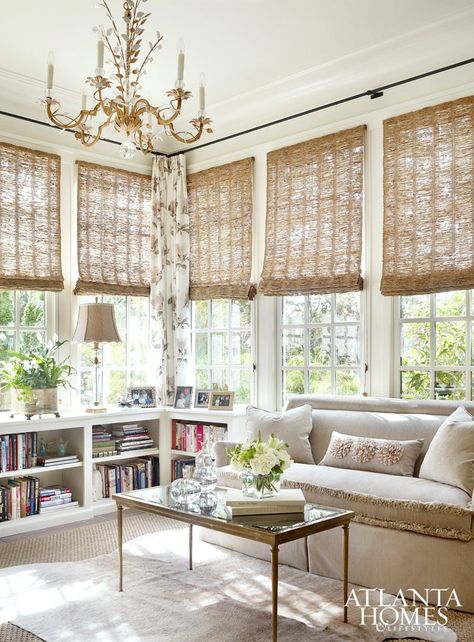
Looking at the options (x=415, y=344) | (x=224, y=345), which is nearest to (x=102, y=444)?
(x=224, y=345)

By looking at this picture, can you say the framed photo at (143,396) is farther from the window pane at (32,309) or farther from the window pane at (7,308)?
the window pane at (7,308)

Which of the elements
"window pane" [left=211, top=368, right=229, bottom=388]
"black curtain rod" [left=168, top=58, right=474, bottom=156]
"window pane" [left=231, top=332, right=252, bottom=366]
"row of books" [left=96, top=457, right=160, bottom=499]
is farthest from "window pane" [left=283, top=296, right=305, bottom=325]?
"row of books" [left=96, top=457, right=160, bottom=499]

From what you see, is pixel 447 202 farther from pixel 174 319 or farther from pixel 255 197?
pixel 174 319

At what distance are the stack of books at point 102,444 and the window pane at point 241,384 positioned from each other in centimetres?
104

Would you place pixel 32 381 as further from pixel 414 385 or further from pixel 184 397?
pixel 414 385

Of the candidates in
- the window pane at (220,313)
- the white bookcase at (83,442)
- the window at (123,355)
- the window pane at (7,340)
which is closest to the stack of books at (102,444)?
the white bookcase at (83,442)

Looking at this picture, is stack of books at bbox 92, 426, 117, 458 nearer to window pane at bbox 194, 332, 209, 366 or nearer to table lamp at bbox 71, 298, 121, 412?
table lamp at bbox 71, 298, 121, 412

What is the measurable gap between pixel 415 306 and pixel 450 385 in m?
0.55

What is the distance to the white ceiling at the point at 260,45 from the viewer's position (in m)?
3.74

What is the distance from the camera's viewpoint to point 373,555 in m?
3.27

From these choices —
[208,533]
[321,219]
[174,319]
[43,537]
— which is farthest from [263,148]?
[43,537]

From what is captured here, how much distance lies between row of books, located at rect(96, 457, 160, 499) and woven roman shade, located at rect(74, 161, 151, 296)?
1374mm

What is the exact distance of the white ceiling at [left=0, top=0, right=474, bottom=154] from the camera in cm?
374

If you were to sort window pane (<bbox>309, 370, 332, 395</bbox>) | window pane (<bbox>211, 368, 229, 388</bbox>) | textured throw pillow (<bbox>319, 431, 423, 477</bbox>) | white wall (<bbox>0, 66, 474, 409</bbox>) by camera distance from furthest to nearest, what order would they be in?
window pane (<bbox>211, 368, 229, 388</bbox>), window pane (<bbox>309, 370, 332, 395</bbox>), white wall (<bbox>0, 66, 474, 409</bbox>), textured throw pillow (<bbox>319, 431, 423, 477</bbox>)
